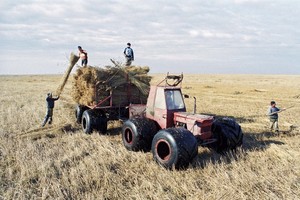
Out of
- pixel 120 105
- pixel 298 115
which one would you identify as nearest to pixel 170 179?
pixel 120 105

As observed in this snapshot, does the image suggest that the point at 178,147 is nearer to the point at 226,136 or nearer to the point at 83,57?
the point at 226,136

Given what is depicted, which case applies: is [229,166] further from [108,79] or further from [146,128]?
[108,79]

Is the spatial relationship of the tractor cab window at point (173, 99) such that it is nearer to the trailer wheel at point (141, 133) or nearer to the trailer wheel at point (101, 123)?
the trailer wheel at point (141, 133)

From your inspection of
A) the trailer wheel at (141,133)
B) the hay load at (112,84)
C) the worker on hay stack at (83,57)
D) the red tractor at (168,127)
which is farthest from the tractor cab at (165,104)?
the worker on hay stack at (83,57)

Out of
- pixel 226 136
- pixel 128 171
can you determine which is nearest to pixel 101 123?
pixel 128 171

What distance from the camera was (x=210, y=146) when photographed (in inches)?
354

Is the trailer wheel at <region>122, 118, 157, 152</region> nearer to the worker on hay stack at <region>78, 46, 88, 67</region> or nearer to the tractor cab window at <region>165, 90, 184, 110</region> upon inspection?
the tractor cab window at <region>165, 90, 184, 110</region>

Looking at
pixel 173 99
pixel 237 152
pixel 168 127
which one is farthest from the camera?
pixel 173 99

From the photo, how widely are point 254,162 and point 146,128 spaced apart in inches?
113

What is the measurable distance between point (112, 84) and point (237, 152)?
15.8ft

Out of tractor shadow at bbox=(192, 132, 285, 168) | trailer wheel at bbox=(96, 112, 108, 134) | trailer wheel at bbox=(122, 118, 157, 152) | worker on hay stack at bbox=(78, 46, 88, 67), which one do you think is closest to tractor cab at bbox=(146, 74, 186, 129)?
trailer wheel at bbox=(122, 118, 157, 152)

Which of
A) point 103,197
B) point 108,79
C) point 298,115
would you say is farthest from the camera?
point 298,115

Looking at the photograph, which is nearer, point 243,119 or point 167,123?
point 167,123

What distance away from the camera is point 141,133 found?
27.8 ft
